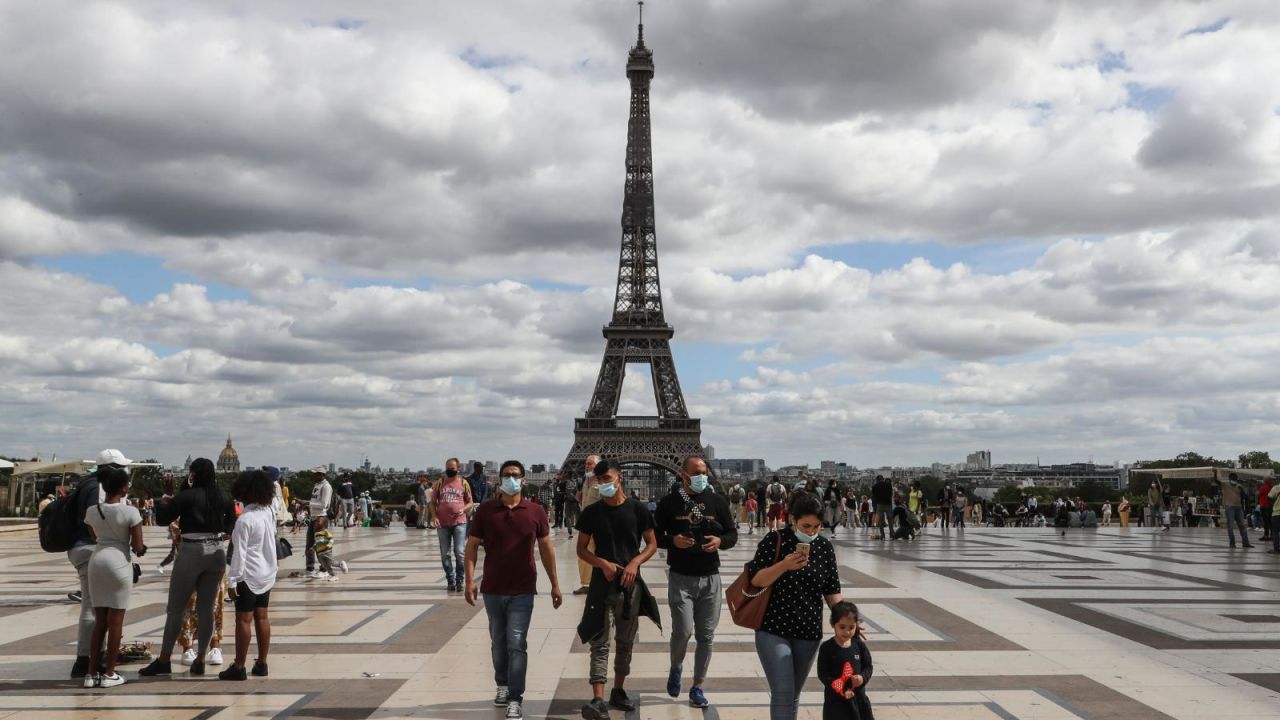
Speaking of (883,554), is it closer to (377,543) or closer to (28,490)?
(377,543)

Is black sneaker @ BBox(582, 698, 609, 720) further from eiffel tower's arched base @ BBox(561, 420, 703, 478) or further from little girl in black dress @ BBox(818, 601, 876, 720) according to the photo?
eiffel tower's arched base @ BBox(561, 420, 703, 478)

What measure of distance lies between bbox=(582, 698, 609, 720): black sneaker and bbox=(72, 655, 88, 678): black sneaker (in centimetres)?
443

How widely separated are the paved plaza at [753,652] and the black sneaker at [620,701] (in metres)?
0.12

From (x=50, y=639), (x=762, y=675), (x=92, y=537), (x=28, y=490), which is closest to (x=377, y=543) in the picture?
(x=50, y=639)

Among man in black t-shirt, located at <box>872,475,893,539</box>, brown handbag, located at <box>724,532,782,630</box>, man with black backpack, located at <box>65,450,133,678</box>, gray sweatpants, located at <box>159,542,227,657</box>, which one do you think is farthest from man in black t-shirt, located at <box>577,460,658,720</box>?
man in black t-shirt, located at <box>872,475,893,539</box>

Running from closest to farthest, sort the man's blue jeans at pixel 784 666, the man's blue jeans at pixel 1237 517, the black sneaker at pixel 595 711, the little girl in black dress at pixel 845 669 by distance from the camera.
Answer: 1. the little girl in black dress at pixel 845 669
2. the man's blue jeans at pixel 784 666
3. the black sneaker at pixel 595 711
4. the man's blue jeans at pixel 1237 517

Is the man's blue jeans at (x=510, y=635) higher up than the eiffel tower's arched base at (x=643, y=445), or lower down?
lower down

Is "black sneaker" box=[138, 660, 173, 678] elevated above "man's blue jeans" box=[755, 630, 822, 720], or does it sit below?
below

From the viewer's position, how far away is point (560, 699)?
7.45 meters

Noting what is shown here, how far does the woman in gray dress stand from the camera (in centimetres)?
779

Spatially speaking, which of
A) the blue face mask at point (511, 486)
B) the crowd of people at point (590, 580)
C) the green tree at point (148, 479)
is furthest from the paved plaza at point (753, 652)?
the green tree at point (148, 479)

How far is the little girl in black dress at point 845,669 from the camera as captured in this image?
530 centimetres

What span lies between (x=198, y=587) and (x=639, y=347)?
68442 mm

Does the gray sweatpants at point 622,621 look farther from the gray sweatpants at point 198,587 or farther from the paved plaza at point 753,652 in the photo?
the gray sweatpants at point 198,587
